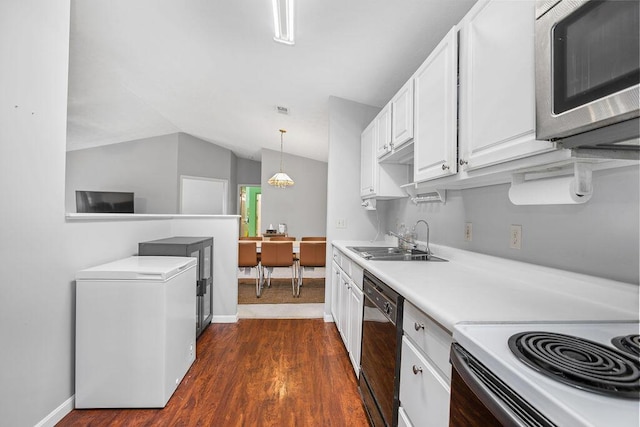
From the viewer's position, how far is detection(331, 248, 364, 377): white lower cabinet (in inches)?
75.9

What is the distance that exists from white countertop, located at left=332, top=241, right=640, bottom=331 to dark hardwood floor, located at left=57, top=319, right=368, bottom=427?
1.02 meters

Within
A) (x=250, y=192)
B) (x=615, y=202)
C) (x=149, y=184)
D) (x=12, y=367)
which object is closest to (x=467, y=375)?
(x=615, y=202)

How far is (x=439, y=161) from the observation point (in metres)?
1.49

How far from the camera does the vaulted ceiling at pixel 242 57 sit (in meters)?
1.96

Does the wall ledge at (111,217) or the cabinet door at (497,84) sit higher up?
the cabinet door at (497,84)

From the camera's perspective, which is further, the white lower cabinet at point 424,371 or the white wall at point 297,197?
the white wall at point 297,197

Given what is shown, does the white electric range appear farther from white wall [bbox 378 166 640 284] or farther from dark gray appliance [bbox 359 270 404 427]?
dark gray appliance [bbox 359 270 404 427]

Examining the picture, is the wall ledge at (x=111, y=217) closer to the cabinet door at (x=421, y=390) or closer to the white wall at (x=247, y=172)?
the cabinet door at (x=421, y=390)

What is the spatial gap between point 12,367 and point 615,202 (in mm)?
2633

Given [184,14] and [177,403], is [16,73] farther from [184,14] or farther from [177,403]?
[177,403]

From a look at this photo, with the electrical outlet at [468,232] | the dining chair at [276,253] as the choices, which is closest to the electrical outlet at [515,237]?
the electrical outlet at [468,232]

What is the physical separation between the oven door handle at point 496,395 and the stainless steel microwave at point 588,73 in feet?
1.96

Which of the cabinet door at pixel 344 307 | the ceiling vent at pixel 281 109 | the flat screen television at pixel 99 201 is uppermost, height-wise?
the ceiling vent at pixel 281 109

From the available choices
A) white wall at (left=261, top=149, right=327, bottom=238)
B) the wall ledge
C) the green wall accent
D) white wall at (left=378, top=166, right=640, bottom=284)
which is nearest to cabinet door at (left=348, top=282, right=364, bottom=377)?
white wall at (left=378, top=166, right=640, bottom=284)
